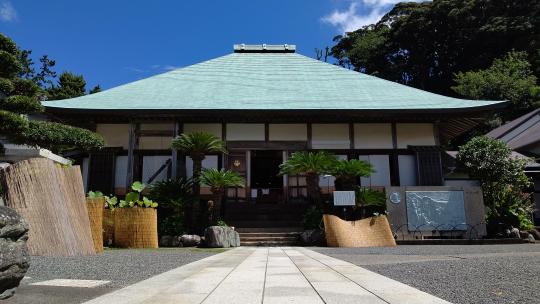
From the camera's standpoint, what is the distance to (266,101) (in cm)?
1515

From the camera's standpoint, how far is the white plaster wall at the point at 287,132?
1528 centimetres

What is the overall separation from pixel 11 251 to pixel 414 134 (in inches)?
564

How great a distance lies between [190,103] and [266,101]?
281 centimetres

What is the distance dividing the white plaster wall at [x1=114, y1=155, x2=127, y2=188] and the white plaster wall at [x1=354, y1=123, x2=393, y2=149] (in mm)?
8581

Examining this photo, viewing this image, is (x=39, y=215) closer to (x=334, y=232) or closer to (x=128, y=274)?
(x=128, y=274)

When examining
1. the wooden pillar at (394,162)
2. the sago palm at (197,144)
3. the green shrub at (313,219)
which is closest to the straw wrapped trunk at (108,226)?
the sago palm at (197,144)

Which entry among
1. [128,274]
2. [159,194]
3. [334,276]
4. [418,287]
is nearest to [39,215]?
[128,274]

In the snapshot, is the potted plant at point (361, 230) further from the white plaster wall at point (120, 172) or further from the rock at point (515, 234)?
the white plaster wall at point (120, 172)

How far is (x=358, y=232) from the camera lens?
448 inches

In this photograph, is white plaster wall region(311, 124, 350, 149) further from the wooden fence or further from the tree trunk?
the wooden fence

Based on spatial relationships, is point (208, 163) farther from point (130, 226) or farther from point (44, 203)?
point (44, 203)

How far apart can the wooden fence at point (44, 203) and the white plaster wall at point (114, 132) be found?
28.0 feet

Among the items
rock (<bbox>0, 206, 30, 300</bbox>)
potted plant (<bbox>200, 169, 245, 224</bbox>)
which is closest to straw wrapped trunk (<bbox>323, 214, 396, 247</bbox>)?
potted plant (<bbox>200, 169, 245, 224</bbox>)

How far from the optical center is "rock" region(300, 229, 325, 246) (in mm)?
11641
